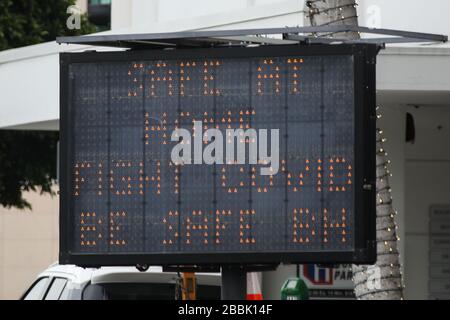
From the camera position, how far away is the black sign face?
7441 mm

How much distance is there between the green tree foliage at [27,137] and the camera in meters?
26.3

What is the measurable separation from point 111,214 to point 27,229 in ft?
123

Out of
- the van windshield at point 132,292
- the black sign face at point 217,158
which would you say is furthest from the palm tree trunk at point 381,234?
the black sign face at point 217,158

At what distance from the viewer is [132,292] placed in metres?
12.8

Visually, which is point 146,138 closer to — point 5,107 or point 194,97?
point 194,97

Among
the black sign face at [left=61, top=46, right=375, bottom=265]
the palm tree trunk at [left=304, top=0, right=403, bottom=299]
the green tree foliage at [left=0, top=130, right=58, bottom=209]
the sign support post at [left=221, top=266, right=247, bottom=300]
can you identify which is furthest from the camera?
the green tree foliage at [left=0, top=130, right=58, bottom=209]

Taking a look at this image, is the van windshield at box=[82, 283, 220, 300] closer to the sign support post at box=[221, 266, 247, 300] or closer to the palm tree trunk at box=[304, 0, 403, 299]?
the palm tree trunk at box=[304, 0, 403, 299]

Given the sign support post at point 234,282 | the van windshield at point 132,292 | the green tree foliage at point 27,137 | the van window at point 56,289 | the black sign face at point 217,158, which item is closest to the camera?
the black sign face at point 217,158

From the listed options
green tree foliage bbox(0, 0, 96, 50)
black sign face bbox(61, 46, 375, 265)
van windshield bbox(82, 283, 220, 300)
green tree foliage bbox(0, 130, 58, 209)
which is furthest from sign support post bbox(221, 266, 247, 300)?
green tree foliage bbox(0, 0, 96, 50)

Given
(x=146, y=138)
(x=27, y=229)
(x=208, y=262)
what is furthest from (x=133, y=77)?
(x=27, y=229)

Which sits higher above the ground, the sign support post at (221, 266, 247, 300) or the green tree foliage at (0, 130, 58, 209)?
the green tree foliage at (0, 130, 58, 209)

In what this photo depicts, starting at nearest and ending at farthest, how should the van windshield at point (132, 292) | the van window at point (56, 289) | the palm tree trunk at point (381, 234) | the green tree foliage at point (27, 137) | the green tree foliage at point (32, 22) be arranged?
A: 1. the palm tree trunk at point (381, 234)
2. the van windshield at point (132, 292)
3. the van window at point (56, 289)
4. the green tree foliage at point (27, 137)
5. the green tree foliage at point (32, 22)

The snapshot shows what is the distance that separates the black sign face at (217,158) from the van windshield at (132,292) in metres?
4.85

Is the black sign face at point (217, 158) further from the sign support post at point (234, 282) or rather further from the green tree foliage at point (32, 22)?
the green tree foliage at point (32, 22)
